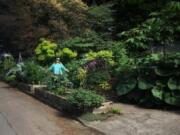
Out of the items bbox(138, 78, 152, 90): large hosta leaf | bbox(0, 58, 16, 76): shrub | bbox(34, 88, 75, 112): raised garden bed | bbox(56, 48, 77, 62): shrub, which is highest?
bbox(56, 48, 77, 62): shrub

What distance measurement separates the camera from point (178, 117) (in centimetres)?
1218

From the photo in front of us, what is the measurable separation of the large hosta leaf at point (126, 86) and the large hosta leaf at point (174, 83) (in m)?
1.16

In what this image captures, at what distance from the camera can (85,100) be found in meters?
13.5

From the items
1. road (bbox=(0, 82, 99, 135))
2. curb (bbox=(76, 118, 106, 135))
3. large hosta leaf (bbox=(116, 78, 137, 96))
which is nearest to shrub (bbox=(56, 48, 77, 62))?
road (bbox=(0, 82, 99, 135))

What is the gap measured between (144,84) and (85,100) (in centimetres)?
168

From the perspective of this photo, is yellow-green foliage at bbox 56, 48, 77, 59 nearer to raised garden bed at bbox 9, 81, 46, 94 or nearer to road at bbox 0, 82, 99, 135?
raised garden bed at bbox 9, 81, 46, 94

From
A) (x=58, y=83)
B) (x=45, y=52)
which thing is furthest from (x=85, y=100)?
(x=45, y=52)

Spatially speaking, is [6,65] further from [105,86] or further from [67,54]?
[105,86]

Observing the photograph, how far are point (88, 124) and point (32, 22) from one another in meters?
18.4

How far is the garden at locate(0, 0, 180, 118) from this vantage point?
13586 mm

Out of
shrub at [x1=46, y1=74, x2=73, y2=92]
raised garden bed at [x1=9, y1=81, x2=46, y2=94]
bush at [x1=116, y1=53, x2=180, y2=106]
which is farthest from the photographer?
raised garden bed at [x1=9, y1=81, x2=46, y2=94]

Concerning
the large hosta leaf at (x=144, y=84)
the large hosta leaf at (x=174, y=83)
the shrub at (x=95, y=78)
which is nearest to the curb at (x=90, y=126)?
the large hosta leaf at (x=144, y=84)

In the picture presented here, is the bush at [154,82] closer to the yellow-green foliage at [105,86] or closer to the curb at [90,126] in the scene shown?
the yellow-green foliage at [105,86]

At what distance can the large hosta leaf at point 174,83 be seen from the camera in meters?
13.1
